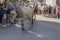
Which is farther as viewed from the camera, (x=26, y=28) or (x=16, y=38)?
(x=26, y=28)

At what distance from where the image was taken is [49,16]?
974 inches

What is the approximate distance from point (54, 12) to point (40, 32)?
10.3 m

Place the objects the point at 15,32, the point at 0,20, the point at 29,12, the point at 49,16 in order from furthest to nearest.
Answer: the point at 49,16 < the point at 0,20 < the point at 29,12 < the point at 15,32

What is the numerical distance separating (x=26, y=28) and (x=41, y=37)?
2544 mm

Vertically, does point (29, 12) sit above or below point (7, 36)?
above

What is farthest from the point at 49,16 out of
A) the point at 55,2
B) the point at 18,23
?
the point at 18,23

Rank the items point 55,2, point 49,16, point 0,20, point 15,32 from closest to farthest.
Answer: point 15,32 → point 0,20 → point 49,16 → point 55,2

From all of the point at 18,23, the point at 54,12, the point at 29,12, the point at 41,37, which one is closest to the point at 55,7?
the point at 54,12

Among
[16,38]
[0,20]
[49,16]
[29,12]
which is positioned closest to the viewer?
[16,38]

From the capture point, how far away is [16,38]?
12.9 meters

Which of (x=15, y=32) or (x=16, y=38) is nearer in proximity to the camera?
(x=16, y=38)

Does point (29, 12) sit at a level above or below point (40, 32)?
above

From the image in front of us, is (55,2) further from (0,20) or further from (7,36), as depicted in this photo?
(7,36)

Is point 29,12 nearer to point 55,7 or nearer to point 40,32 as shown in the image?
point 40,32
